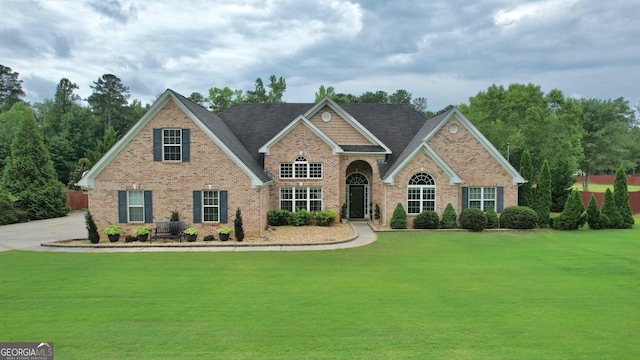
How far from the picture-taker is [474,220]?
2092 centimetres

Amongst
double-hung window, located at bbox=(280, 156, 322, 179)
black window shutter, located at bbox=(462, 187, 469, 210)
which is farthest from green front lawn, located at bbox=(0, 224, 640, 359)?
double-hung window, located at bbox=(280, 156, 322, 179)

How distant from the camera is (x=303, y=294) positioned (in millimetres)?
9938

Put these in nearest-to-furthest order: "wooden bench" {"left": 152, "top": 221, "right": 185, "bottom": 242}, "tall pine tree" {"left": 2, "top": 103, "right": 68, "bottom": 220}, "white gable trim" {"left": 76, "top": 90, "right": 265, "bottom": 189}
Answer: "wooden bench" {"left": 152, "top": 221, "right": 185, "bottom": 242} < "white gable trim" {"left": 76, "top": 90, "right": 265, "bottom": 189} < "tall pine tree" {"left": 2, "top": 103, "right": 68, "bottom": 220}

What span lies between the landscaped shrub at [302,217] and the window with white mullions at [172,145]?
272 inches

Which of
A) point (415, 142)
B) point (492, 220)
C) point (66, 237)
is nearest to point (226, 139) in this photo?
point (66, 237)

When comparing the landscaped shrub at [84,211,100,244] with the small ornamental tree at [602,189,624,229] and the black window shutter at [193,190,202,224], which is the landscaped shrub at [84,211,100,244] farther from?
the small ornamental tree at [602,189,624,229]

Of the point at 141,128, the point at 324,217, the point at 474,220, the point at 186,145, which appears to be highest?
the point at 141,128

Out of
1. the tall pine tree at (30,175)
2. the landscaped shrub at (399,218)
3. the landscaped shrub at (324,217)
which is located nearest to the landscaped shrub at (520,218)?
the landscaped shrub at (399,218)

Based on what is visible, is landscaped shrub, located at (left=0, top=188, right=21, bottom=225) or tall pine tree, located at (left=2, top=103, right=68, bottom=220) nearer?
landscaped shrub, located at (left=0, top=188, right=21, bottom=225)

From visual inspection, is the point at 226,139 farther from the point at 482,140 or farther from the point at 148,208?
the point at 482,140

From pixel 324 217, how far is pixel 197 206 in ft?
22.4

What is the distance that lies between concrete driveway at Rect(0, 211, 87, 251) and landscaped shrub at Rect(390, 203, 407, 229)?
15.4 meters

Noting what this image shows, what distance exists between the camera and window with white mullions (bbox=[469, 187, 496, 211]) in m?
23.0

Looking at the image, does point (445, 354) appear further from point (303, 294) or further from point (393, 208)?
point (393, 208)
